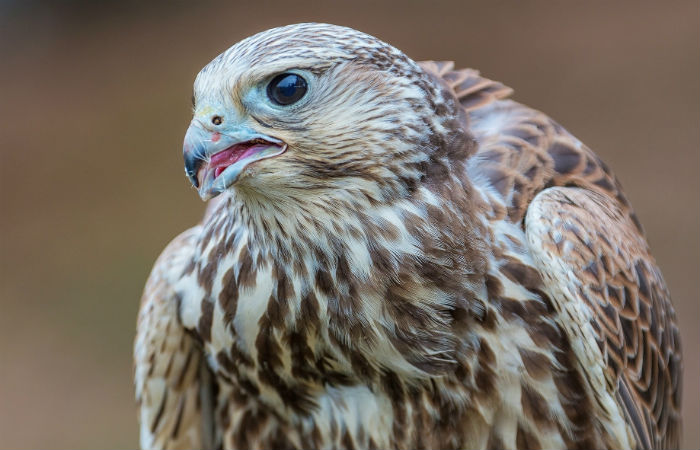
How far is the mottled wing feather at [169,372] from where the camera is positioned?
353 centimetres

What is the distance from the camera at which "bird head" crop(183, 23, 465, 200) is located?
2.75 metres

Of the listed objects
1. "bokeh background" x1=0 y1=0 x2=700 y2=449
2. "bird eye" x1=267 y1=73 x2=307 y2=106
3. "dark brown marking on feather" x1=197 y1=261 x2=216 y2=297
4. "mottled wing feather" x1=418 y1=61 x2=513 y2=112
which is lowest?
"bokeh background" x1=0 y1=0 x2=700 y2=449

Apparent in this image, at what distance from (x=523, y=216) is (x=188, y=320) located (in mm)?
1092

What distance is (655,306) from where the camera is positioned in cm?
354

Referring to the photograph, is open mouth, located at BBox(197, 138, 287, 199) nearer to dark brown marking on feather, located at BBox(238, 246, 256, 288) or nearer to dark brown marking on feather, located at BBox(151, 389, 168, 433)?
dark brown marking on feather, located at BBox(238, 246, 256, 288)

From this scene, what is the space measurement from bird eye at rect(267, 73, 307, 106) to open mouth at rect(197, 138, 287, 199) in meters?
0.11

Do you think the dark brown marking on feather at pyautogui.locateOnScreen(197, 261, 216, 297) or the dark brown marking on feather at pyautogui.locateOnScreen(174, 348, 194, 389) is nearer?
the dark brown marking on feather at pyautogui.locateOnScreen(197, 261, 216, 297)

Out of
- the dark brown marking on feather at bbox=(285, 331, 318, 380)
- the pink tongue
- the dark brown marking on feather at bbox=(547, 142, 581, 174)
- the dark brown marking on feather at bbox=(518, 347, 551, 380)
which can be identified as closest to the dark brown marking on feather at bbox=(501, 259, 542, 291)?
the dark brown marking on feather at bbox=(518, 347, 551, 380)

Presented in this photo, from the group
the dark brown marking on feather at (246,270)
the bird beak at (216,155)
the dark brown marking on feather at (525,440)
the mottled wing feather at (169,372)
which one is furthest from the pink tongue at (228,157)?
A: the dark brown marking on feather at (525,440)

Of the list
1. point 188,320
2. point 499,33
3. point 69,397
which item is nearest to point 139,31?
point 499,33

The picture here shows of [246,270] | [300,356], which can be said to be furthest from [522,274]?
[246,270]

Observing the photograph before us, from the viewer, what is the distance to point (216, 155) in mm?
2742

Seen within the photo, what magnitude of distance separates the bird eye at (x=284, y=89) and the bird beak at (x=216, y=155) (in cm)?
11

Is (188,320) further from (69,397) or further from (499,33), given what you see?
(499,33)
